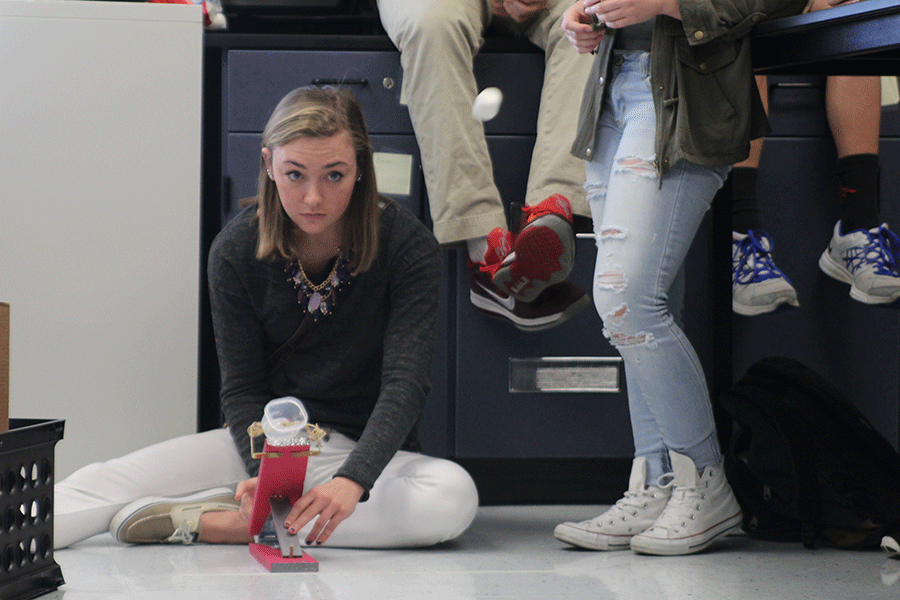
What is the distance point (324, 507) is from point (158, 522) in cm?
33

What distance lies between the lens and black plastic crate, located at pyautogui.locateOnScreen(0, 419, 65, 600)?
3.59 ft

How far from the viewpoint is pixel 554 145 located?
5.80 feet

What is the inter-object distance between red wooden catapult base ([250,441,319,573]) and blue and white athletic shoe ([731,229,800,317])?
90cm

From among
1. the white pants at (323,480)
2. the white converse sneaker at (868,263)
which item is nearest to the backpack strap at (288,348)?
the white pants at (323,480)

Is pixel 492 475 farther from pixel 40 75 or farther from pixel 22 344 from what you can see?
pixel 40 75

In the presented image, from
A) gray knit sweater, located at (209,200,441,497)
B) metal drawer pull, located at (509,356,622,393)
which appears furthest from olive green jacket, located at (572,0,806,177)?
metal drawer pull, located at (509,356,622,393)

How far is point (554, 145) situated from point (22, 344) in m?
1.00

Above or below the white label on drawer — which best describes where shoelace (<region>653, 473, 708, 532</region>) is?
below

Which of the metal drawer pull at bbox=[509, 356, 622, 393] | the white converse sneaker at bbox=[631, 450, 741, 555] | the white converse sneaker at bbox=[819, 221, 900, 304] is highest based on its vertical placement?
the white converse sneaker at bbox=[819, 221, 900, 304]

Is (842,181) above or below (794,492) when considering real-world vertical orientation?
above

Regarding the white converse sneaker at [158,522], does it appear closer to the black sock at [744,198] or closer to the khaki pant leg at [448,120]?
the khaki pant leg at [448,120]

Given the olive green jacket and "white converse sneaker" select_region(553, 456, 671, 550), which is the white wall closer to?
"white converse sneaker" select_region(553, 456, 671, 550)

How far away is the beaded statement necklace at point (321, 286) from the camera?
1484mm

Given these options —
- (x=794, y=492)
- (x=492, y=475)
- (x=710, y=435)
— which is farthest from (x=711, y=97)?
(x=492, y=475)
